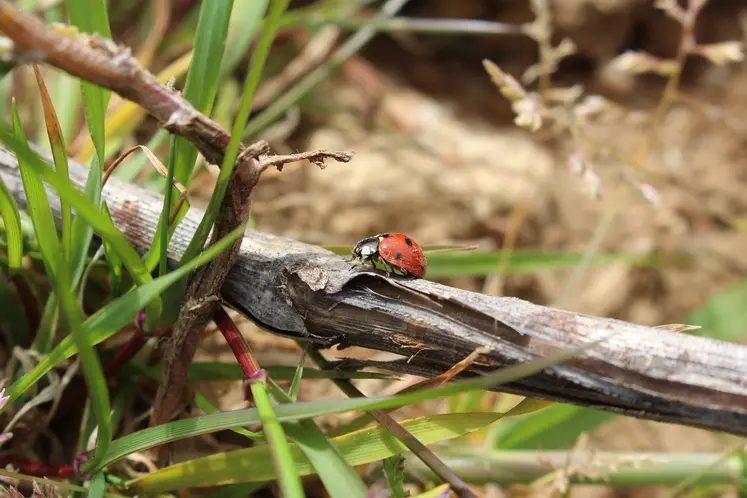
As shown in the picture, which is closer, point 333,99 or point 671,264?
point 671,264

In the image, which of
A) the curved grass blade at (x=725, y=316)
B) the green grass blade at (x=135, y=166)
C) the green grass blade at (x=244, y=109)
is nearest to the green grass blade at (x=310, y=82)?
the green grass blade at (x=135, y=166)

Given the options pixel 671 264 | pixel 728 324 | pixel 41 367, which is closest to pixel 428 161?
pixel 671 264

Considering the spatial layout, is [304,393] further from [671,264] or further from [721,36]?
[721,36]

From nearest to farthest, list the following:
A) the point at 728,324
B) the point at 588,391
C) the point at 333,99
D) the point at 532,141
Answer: the point at 588,391
the point at 728,324
the point at 333,99
the point at 532,141

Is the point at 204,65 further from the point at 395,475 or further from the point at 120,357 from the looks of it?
the point at 395,475

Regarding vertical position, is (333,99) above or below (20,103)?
above

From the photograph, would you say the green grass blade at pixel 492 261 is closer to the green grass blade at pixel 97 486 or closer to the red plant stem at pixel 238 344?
the red plant stem at pixel 238 344

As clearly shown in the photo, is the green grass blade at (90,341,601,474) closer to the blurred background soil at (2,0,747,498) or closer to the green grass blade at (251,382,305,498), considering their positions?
the green grass blade at (251,382,305,498)
